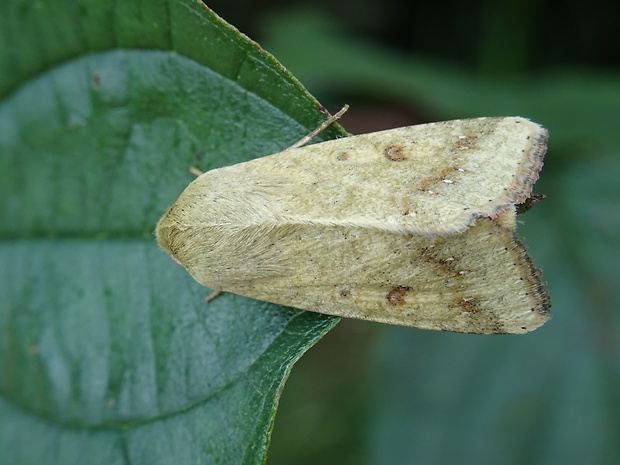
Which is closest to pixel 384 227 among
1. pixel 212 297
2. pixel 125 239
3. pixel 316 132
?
pixel 316 132

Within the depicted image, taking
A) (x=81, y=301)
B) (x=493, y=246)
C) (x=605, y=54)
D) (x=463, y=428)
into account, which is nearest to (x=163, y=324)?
(x=81, y=301)

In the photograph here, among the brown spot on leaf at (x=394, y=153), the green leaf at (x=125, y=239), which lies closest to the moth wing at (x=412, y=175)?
the brown spot on leaf at (x=394, y=153)

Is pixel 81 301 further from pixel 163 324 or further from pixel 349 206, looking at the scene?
pixel 349 206

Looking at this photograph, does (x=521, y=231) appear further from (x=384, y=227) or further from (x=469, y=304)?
(x=384, y=227)

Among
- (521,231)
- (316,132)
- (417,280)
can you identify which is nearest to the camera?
(316,132)

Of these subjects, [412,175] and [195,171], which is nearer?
[412,175]

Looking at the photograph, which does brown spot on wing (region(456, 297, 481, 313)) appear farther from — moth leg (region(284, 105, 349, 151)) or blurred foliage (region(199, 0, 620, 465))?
blurred foliage (region(199, 0, 620, 465))

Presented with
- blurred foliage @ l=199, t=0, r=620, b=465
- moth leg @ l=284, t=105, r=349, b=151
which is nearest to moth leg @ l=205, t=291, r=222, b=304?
moth leg @ l=284, t=105, r=349, b=151
